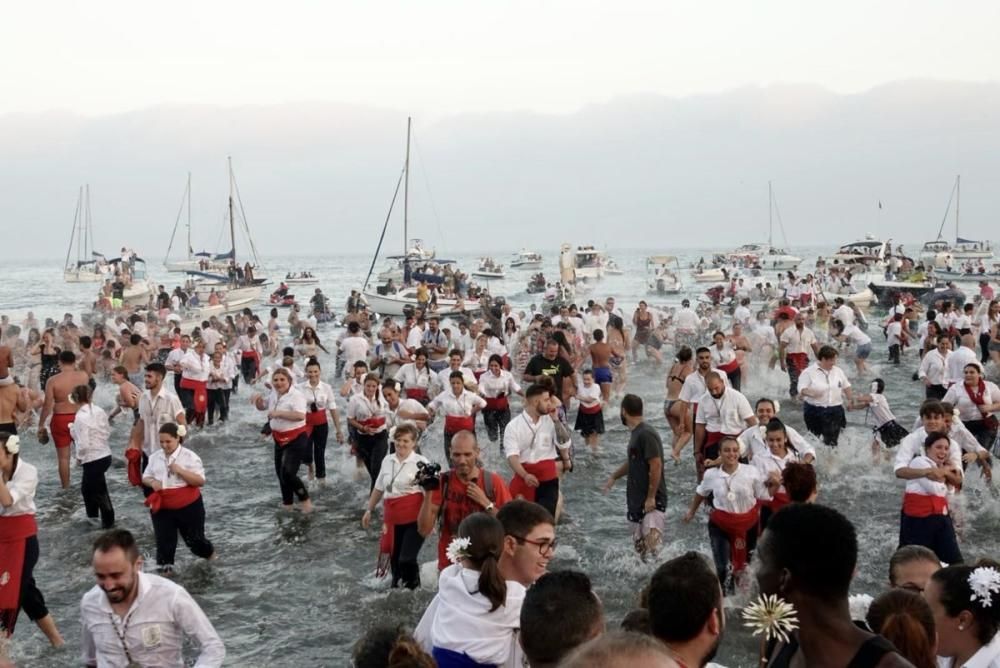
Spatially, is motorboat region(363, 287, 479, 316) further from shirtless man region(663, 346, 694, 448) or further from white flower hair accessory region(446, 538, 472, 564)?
white flower hair accessory region(446, 538, 472, 564)

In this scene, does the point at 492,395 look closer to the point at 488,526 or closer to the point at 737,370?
the point at 737,370

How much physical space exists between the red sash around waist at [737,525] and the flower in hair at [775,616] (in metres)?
4.59

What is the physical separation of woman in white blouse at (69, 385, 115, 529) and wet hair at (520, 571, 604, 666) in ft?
25.2

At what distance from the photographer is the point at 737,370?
15203 mm

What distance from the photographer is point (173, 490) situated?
25.6ft

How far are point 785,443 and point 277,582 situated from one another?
5093 mm

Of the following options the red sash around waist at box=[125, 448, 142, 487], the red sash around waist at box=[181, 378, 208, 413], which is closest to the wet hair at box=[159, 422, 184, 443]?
the red sash around waist at box=[125, 448, 142, 487]

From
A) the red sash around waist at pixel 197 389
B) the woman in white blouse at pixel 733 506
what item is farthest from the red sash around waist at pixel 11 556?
the red sash around waist at pixel 197 389

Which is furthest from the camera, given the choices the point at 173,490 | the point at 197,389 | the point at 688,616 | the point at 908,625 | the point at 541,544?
the point at 197,389

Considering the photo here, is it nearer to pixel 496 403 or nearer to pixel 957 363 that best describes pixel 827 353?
pixel 957 363

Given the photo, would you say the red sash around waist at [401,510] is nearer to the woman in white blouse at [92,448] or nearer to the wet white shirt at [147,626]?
the wet white shirt at [147,626]

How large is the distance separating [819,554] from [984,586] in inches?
58.3

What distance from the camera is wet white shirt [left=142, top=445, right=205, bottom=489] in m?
7.71

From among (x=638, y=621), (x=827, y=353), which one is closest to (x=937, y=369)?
(x=827, y=353)
